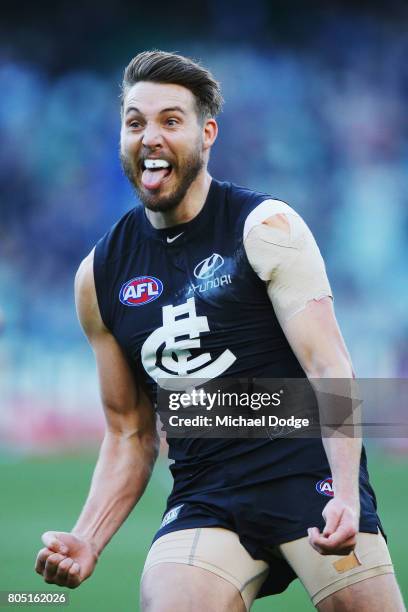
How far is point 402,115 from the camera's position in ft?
56.8

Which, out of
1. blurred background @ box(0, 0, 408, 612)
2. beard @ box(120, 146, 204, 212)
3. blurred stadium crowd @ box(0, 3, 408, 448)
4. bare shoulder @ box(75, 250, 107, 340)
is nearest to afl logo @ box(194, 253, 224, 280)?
beard @ box(120, 146, 204, 212)

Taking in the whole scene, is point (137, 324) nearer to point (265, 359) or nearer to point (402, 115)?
point (265, 359)

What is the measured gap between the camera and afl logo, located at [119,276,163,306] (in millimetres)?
3572

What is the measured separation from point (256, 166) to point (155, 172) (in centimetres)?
1348

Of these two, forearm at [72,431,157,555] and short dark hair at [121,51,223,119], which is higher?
short dark hair at [121,51,223,119]

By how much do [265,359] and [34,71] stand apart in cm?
1487

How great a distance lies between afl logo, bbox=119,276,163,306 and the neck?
20cm

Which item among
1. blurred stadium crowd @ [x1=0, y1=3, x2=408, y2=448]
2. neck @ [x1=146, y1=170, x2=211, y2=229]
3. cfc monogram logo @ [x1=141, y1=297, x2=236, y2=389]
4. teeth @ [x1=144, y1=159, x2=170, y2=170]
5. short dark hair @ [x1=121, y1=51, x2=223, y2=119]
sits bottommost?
cfc monogram logo @ [x1=141, y1=297, x2=236, y2=389]

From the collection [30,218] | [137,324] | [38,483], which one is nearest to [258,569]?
[137,324]

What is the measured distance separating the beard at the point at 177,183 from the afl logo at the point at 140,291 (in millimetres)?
242

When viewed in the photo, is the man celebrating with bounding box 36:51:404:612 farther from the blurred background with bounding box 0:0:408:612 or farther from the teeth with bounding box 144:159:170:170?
the blurred background with bounding box 0:0:408:612

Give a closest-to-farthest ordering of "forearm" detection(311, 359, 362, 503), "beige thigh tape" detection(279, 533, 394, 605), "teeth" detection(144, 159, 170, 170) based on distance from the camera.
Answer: "forearm" detection(311, 359, 362, 503) → "beige thigh tape" detection(279, 533, 394, 605) → "teeth" detection(144, 159, 170, 170)

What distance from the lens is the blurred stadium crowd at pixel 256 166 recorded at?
16062mm

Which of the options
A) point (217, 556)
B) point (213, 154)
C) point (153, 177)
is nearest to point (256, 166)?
point (213, 154)
